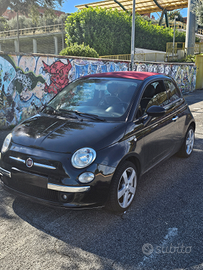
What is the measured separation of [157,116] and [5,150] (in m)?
2.09

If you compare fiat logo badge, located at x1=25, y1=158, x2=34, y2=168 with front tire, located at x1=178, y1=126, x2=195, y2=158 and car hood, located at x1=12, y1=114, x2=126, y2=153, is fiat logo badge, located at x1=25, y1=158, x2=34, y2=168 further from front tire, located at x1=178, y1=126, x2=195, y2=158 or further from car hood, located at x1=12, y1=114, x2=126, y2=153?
front tire, located at x1=178, y1=126, x2=195, y2=158

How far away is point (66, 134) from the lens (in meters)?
3.29

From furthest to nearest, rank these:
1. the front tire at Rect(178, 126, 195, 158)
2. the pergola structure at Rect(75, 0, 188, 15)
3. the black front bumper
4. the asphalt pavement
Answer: the pergola structure at Rect(75, 0, 188, 15)
the front tire at Rect(178, 126, 195, 158)
the black front bumper
the asphalt pavement

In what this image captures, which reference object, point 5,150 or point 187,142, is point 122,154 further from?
point 187,142

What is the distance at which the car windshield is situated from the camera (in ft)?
12.5

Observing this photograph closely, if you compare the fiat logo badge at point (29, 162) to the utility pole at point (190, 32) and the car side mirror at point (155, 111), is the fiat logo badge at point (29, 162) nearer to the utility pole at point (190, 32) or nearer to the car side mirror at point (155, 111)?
the car side mirror at point (155, 111)

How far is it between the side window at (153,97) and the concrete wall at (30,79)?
4801 millimetres

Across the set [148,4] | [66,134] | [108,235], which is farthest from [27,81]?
[148,4]

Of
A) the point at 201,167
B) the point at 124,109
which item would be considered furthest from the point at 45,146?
the point at 201,167

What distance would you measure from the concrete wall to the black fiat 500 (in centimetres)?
379

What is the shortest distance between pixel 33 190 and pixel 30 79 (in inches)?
228

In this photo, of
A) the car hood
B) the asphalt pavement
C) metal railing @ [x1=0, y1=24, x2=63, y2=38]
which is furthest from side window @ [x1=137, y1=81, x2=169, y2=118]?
metal railing @ [x1=0, y1=24, x2=63, y2=38]

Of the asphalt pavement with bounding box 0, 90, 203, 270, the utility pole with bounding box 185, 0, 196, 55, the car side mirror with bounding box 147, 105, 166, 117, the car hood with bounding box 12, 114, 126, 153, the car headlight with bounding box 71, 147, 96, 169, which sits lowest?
the asphalt pavement with bounding box 0, 90, 203, 270

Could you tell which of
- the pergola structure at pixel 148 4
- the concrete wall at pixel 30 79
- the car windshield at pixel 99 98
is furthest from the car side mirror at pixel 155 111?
the pergola structure at pixel 148 4
